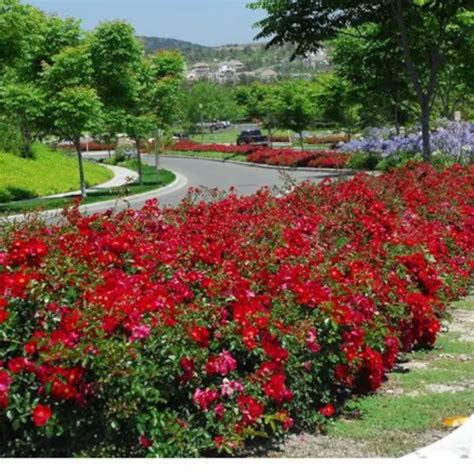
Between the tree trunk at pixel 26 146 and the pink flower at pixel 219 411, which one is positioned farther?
the tree trunk at pixel 26 146

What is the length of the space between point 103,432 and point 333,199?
14.4 feet

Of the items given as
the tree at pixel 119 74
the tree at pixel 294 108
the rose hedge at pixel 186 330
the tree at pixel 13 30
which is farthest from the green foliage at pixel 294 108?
the rose hedge at pixel 186 330

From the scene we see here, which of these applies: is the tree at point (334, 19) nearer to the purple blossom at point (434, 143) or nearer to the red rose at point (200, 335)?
the purple blossom at point (434, 143)

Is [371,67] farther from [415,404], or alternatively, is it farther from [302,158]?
[415,404]

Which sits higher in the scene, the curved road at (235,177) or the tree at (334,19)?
the tree at (334,19)

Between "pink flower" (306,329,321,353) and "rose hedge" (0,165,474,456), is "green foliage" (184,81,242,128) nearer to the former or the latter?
"rose hedge" (0,165,474,456)

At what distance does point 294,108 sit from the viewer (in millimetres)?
43812

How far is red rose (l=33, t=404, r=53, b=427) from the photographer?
3570 millimetres

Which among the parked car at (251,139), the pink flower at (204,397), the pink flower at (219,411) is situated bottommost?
the parked car at (251,139)

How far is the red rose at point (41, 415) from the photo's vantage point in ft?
11.7

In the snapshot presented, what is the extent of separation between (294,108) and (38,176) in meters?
19.7

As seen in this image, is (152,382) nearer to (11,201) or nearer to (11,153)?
(11,201)
